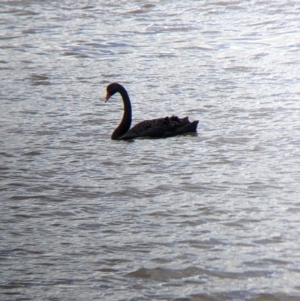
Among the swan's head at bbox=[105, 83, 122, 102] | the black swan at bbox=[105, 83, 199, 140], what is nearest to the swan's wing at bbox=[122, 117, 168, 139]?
the black swan at bbox=[105, 83, 199, 140]

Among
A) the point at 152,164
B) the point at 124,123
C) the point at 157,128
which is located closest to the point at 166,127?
the point at 157,128

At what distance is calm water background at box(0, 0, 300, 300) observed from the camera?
22.6 feet

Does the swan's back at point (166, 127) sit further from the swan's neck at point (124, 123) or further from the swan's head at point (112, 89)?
the swan's head at point (112, 89)

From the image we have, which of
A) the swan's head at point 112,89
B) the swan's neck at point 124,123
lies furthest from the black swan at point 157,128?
the swan's head at point 112,89

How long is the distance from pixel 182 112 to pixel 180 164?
6.73 feet

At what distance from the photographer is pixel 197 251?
7.24m

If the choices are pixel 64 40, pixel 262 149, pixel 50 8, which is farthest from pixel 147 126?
pixel 50 8

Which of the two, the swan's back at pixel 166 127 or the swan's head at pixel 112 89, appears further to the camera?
the swan's head at pixel 112 89

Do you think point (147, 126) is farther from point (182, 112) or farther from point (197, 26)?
point (197, 26)

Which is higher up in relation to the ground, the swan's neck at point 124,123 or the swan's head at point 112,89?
the swan's head at point 112,89

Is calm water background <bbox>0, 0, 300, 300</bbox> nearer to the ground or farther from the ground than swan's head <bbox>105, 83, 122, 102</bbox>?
nearer to the ground

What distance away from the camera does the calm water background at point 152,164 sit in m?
6.89

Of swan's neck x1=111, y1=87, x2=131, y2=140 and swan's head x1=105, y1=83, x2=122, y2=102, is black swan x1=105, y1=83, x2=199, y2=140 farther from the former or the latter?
swan's head x1=105, y1=83, x2=122, y2=102

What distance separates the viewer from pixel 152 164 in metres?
9.68
